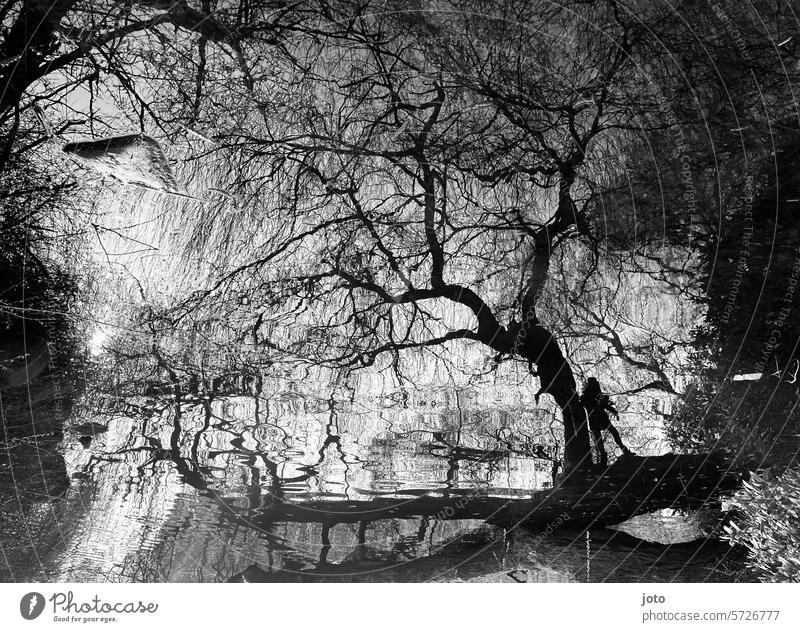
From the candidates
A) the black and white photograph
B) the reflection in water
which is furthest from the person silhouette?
the reflection in water

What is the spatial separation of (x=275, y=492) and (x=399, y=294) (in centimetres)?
122

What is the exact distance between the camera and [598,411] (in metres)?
2.97

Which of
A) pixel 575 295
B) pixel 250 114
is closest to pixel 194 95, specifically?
pixel 250 114

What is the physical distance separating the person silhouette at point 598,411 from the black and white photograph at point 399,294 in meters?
0.02

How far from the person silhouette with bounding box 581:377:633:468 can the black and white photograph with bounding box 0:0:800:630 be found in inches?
0.7

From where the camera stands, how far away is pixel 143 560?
107 inches

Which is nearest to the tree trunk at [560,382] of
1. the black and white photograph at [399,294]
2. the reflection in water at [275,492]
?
the black and white photograph at [399,294]

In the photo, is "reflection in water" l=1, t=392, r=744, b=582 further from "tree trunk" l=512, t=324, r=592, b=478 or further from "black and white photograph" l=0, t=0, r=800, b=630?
"tree trunk" l=512, t=324, r=592, b=478

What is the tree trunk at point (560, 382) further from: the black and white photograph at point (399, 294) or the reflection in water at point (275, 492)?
the reflection in water at point (275, 492)

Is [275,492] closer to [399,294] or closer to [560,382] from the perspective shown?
[399,294]

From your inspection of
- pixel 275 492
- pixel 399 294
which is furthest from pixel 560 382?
pixel 275 492

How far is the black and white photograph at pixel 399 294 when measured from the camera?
9.02 feet

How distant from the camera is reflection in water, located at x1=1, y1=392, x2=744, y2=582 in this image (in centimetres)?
271
